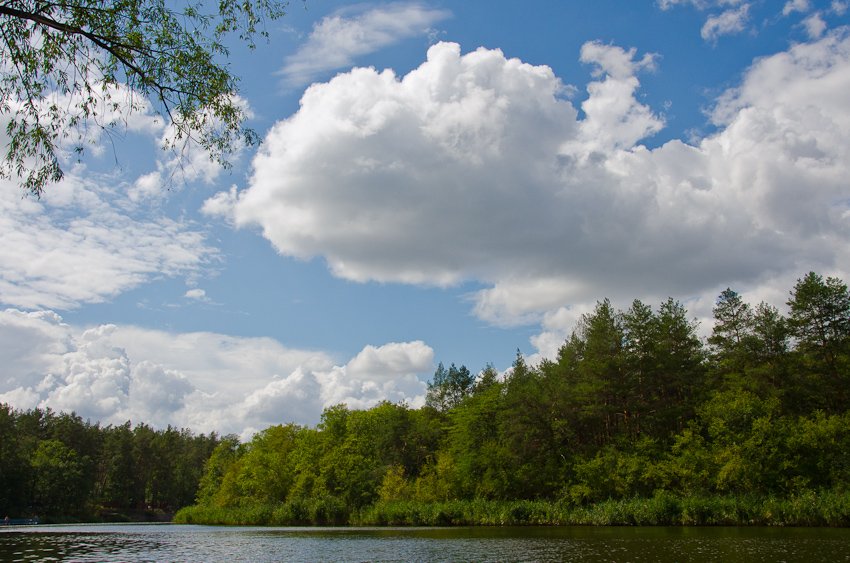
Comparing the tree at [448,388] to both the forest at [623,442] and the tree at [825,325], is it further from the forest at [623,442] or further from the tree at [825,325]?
the tree at [825,325]

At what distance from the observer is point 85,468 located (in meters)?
101

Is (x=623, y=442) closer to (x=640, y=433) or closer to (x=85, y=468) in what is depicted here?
(x=640, y=433)

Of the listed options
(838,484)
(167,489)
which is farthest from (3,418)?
(838,484)

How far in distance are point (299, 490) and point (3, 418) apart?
198 feet

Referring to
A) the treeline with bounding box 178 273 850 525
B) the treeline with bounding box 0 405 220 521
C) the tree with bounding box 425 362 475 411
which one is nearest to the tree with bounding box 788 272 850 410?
the treeline with bounding box 178 273 850 525

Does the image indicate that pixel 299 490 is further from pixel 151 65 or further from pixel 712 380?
pixel 151 65

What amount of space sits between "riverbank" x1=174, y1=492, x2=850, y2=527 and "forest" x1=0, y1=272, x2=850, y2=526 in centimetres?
15

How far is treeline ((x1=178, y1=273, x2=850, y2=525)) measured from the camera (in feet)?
153

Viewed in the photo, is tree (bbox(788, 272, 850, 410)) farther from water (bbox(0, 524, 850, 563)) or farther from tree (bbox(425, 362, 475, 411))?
tree (bbox(425, 362, 475, 411))

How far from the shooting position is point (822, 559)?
832 inches

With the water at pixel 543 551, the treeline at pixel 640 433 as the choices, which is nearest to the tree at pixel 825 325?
the treeline at pixel 640 433

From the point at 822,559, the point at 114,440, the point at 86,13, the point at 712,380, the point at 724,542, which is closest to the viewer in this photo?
the point at 86,13

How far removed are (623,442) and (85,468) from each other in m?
101

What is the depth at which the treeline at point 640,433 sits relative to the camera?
46.5 metres
